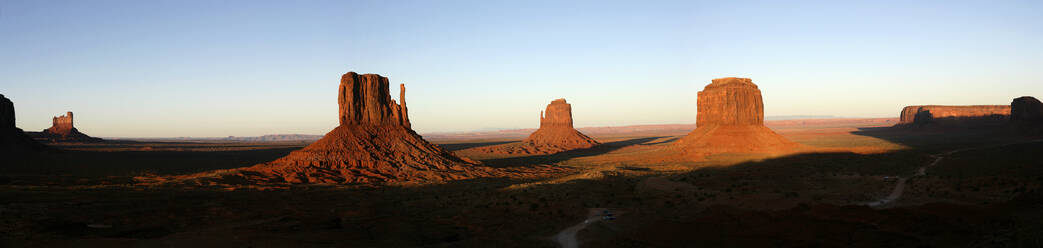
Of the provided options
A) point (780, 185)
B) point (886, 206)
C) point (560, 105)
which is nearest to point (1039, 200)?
point (886, 206)

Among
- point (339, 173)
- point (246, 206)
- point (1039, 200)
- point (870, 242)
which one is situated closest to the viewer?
point (870, 242)

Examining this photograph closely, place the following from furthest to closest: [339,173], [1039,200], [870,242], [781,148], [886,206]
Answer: [781,148] < [339,173] < [886,206] < [1039,200] < [870,242]

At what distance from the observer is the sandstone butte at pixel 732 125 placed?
58.5 meters

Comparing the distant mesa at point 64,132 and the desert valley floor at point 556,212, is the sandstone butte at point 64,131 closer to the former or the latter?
the distant mesa at point 64,132

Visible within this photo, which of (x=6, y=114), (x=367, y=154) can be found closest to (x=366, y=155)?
(x=367, y=154)

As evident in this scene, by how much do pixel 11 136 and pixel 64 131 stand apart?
86.6m

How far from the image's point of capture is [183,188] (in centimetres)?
2953

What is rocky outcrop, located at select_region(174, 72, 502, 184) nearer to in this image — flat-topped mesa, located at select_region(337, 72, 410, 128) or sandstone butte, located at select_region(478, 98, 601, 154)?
flat-topped mesa, located at select_region(337, 72, 410, 128)

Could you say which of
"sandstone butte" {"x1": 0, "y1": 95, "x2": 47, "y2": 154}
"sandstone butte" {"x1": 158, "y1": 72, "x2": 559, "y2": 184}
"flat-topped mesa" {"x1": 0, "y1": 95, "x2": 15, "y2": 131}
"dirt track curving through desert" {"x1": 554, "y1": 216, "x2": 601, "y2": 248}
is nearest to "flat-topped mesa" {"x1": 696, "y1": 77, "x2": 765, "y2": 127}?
"sandstone butte" {"x1": 158, "y1": 72, "x2": 559, "y2": 184}

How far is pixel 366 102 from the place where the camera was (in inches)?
1757

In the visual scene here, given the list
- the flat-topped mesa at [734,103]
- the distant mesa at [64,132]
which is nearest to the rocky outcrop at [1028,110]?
the flat-topped mesa at [734,103]

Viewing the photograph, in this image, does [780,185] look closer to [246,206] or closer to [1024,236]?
[1024,236]

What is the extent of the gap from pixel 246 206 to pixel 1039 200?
3154 cm

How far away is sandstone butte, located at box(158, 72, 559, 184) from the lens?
36.8 metres
